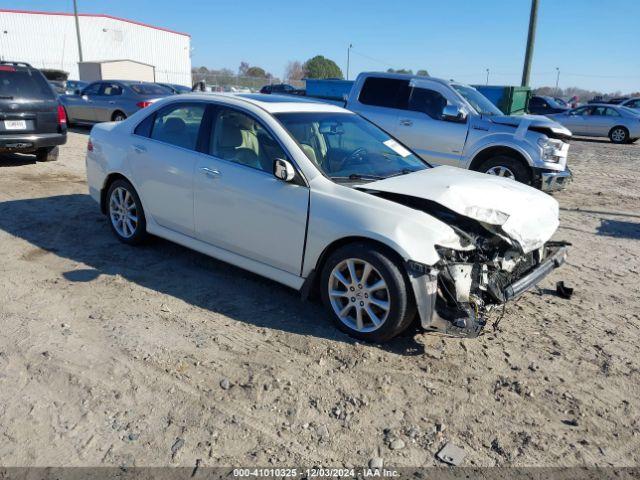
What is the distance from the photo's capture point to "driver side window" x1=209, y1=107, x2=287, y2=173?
432cm

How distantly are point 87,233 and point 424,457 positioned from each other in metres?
4.78

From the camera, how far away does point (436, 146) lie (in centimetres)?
880

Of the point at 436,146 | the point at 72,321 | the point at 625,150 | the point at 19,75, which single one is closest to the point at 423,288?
the point at 72,321

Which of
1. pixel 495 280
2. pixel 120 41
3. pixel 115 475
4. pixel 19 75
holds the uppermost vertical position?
pixel 120 41

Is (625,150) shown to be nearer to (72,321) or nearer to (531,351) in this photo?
(531,351)

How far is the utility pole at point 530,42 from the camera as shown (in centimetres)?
1933

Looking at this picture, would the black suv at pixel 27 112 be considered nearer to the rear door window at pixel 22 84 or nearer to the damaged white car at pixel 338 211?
the rear door window at pixel 22 84

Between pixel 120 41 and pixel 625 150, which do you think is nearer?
pixel 625 150

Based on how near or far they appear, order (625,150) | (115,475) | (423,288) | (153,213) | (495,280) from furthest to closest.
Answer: (625,150) → (153,213) → (495,280) → (423,288) → (115,475)

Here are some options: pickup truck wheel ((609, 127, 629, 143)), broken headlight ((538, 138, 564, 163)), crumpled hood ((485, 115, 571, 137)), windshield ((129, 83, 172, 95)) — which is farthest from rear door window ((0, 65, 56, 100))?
pickup truck wheel ((609, 127, 629, 143))

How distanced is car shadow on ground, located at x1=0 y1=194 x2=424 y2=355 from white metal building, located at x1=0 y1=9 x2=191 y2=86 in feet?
154

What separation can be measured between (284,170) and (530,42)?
18764 mm

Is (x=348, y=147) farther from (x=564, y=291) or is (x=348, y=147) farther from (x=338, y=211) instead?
(x=564, y=291)

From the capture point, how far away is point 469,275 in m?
3.68
